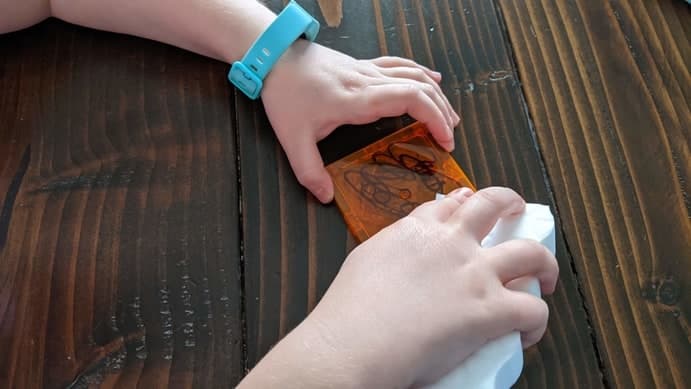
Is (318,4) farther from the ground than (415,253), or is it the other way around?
(318,4)

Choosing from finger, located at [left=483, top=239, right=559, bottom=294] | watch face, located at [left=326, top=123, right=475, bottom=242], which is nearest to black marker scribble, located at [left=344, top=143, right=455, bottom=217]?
watch face, located at [left=326, top=123, right=475, bottom=242]

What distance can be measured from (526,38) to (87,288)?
1.66ft

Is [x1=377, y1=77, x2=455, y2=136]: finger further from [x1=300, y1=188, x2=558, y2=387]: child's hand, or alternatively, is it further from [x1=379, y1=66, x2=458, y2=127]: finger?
[x1=300, y1=188, x2=558, y2=387]: child's hand

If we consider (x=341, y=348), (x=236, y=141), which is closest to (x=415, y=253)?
Answer: (x=341, y=348)

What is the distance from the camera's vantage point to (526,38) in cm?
69

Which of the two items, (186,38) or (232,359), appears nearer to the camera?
(232,359)

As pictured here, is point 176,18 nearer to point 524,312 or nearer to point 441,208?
point 441,208

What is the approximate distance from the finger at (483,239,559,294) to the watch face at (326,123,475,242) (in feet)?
0.32

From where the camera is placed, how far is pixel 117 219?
57 cm

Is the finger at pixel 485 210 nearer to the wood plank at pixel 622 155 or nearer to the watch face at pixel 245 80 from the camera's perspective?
the wood plank at pixel 622 155

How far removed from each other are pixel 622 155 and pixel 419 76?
213mm

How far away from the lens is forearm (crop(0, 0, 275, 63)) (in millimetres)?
639

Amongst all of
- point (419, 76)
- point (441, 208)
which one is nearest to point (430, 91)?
point (419, 76)

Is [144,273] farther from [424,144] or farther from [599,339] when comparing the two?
[599,339]
